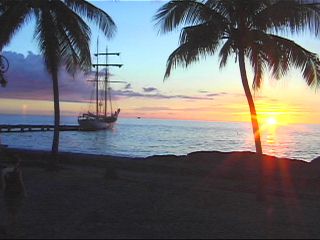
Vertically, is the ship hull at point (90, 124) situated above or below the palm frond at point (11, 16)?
below

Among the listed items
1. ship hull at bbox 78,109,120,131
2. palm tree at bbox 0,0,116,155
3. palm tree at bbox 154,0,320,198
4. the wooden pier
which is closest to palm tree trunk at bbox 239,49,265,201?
palm tree at bbox 154,0,320,198

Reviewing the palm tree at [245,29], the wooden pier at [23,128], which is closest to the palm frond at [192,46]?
the palm tree at [245,29]

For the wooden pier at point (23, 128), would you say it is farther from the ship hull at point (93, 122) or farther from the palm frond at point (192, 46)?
the palm frond at point (192, 46)

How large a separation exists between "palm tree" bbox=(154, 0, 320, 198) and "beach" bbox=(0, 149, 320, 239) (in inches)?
108

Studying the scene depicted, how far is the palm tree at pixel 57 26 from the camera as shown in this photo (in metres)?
20.0

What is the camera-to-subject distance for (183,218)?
12.3 meters

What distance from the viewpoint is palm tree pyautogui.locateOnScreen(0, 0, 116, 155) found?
20.0 m

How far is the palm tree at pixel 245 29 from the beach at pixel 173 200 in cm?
275

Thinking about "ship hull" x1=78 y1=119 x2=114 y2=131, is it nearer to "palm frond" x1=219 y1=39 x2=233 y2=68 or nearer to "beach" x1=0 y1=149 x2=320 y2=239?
"beach" x1=0 y1=149 x2=320 y2=239


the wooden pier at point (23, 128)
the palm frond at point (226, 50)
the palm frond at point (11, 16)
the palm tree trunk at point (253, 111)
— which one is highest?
the palm frond at point (11, 16)

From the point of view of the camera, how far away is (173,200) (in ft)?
49.8

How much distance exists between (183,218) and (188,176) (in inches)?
382

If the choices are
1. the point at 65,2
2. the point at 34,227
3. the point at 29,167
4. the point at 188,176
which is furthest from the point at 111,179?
the point at 34,227

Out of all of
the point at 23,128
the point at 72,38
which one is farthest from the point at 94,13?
the point at 23,128
